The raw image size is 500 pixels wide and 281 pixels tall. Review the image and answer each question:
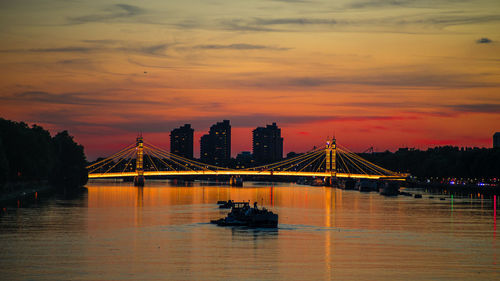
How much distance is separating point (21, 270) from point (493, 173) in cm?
11950

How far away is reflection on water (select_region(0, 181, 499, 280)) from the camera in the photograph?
1502 inches

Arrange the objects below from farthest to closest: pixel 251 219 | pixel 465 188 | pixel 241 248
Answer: pixel 465 188 → pixel 251 219 → pixel 241 248

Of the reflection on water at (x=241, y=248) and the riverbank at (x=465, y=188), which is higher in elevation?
the riverbank at (x=465, y=188)

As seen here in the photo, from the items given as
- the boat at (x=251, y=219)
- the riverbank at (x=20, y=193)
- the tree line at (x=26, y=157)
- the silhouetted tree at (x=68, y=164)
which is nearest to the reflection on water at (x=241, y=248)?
the boat at (x=251, y=219)

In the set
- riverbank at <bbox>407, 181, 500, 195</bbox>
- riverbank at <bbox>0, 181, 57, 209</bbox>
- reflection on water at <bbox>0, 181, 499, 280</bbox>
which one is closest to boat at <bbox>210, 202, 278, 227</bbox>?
reflection on water at <bbox>0, 181, 499, 280</bbox>

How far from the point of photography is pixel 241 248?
48000 mm

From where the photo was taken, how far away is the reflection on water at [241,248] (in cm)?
3816

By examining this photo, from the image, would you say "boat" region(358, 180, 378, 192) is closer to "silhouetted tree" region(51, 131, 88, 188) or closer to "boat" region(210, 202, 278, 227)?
"silhouetted tree" region(51, 131, 88, 188)

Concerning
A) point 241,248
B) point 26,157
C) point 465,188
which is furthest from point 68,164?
point 241,248

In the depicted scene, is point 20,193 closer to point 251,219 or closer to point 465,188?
point 251,219

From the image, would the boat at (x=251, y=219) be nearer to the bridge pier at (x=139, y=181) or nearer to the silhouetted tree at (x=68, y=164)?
the silhouetted tree at (x=68, y=164)

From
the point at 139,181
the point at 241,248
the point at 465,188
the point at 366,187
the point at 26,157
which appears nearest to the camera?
the point at 241,248

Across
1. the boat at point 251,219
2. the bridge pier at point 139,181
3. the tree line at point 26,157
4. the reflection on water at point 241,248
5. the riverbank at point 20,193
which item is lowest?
the reflection on water at point 241,248

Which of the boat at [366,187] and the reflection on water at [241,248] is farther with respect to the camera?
the boat at [366,187]
